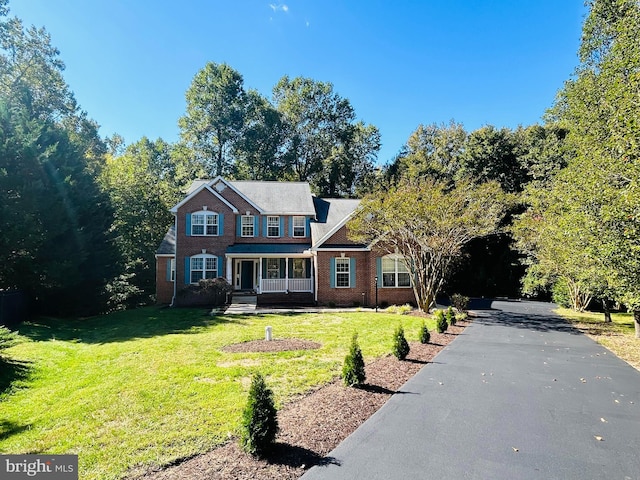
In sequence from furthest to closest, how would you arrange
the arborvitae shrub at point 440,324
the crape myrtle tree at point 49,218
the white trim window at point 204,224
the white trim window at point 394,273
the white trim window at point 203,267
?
the white trim window at point 204,224 → the white trim window at point 203,267 → the white trim window at point 394,273 → the crape myrtle tree at point 49,218 → the arborvitae shrub at point 440,324

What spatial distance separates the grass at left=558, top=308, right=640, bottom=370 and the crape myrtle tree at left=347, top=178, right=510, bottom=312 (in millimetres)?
5671

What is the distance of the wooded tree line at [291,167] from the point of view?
33.3 feet

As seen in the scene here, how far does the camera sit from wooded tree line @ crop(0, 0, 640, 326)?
33.3 feet

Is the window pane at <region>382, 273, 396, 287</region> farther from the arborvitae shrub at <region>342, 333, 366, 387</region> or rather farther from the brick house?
the arborvitae shrub at <region>342, 333, 366, 387</region>

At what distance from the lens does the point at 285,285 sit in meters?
21.8

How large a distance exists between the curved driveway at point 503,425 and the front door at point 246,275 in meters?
16.7

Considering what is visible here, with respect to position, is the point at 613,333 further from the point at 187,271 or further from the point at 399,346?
the point at 187,271

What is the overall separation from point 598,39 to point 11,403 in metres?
23.3

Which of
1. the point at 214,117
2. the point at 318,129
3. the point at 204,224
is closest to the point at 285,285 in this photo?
the point at 204,224

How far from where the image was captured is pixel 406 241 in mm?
17312

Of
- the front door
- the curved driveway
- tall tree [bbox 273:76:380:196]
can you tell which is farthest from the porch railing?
tall tree [bbox 273:76:380:196]

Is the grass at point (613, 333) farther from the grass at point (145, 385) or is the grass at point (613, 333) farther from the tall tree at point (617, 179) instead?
the grass at point (145, 385)

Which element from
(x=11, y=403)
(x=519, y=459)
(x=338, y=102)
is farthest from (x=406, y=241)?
(x=338, y=102)

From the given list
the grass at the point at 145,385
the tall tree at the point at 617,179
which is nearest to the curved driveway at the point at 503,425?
the grass at the point at 145,385
